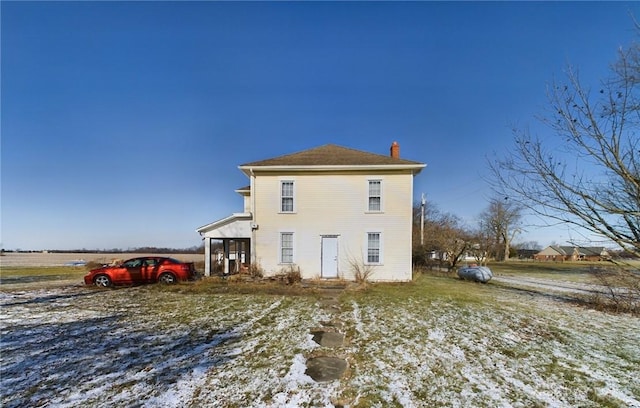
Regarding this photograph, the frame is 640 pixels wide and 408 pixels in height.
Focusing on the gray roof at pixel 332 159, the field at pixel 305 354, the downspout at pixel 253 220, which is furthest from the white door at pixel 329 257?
the field at pixel 305 354

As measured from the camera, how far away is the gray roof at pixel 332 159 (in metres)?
14.8

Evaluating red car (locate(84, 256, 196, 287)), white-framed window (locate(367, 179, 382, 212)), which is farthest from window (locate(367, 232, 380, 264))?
red car (locate(84, 256, 196, 287))

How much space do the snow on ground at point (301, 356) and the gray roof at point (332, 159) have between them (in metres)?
7.59

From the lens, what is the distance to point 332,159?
608 inches

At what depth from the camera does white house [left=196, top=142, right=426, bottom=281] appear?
14.6 metres

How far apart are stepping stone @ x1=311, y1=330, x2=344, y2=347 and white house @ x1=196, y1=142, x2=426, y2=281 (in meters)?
7.89

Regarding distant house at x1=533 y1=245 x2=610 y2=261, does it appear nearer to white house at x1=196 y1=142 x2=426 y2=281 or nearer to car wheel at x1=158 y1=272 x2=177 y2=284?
white house at x1=196 y1=142 x2=426 y2=281

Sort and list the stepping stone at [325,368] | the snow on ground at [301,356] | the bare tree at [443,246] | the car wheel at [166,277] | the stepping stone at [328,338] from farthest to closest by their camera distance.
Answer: the bare tree at [443,246], the car wheel at [166,277], the stepping stone at [328,338], the stepping stone at [325,368], the snow on ground at [301,356]

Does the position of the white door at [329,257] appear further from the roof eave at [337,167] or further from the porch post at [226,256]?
the porch post at [226,256]

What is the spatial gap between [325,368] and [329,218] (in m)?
10.2

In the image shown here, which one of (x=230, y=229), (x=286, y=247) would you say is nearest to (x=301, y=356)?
(x=286, y=247)

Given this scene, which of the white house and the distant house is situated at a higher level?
the white house

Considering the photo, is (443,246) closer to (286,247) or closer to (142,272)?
(286,247)

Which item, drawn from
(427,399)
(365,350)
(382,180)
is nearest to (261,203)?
(382,180)
